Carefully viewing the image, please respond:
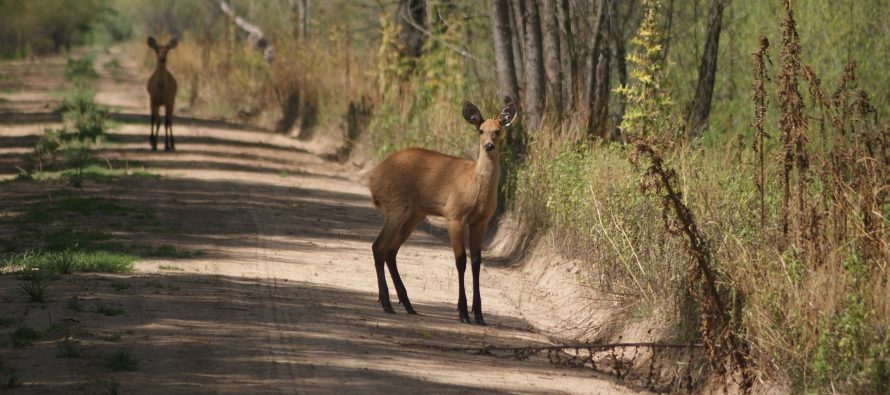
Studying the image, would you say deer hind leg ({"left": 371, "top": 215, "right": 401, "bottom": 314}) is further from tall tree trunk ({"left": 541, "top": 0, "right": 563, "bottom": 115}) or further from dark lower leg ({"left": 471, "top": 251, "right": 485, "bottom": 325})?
tall tree trunk ({"left": 541, "top": 0, "right": 563, "bottom": 115})

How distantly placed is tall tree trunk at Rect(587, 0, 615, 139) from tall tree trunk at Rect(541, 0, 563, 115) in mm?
489

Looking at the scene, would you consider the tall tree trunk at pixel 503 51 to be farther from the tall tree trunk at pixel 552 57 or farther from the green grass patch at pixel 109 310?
the green grass patch at pixel 109 310

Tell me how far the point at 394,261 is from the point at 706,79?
7.24 m

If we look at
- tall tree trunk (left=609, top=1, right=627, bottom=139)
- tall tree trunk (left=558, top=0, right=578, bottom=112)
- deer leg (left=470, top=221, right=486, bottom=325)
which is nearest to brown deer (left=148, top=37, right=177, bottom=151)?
tall tree trunk (left=609, top=1, right=627, bottom=139)

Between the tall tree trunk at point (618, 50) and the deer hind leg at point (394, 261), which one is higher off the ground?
the tall tree trunk at point (618, 50)

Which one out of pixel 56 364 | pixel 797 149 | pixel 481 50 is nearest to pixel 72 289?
pixel 56 364

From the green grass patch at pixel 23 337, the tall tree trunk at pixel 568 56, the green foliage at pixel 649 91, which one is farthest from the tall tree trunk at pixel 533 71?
the green grass patch at pixel 23 337

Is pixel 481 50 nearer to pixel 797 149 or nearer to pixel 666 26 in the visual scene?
pixel 666 26

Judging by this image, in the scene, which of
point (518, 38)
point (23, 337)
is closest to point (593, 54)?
point (518, 38)

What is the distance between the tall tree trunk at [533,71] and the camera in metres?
16.1

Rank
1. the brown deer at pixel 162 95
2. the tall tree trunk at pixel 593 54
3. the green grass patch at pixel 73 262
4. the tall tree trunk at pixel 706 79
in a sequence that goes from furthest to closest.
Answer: the brown deer at pixel 162 95 < the tall tree trunk at pixel 706 79 < the tall tree trunk at pixel 593 54 < the green grass patch at pixel 73 262

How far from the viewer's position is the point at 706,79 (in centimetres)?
1675

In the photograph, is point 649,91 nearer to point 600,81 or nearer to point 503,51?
point 600,81

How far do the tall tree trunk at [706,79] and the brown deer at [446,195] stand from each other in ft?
20.8
